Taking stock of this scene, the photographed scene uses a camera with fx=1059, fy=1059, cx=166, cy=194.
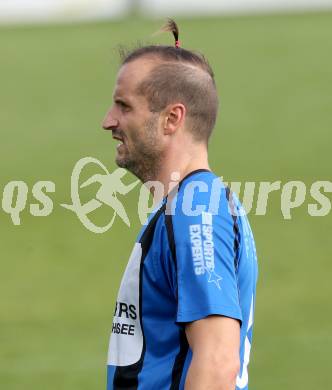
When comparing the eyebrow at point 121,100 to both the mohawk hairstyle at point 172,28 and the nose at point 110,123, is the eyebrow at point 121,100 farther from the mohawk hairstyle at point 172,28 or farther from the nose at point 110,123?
the mohawk hairstyle at point 172,28

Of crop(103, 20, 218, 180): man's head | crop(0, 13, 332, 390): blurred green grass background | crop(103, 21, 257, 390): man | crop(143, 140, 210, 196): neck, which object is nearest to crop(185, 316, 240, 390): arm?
crop(103, 21, 257, 390): man

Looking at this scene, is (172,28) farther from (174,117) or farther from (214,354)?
(214,354)

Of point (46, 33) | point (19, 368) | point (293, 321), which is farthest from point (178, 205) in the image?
point (46, 33)

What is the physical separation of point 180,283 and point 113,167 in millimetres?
14694

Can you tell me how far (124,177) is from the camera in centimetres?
1717

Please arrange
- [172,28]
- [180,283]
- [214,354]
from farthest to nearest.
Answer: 1. [172,28]
2. [180,283]
3. [214,354]

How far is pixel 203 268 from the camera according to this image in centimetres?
356

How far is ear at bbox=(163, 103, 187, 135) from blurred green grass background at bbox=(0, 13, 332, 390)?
1160 mm

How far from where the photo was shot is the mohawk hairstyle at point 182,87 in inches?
156

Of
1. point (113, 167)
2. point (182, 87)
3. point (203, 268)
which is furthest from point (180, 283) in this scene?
point (113, 167)

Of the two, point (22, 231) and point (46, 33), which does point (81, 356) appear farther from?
point (46, 33)

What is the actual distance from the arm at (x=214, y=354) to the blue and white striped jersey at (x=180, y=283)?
37 mm

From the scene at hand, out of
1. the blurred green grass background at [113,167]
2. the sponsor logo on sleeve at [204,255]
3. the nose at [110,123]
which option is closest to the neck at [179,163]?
the nose at [110,123]

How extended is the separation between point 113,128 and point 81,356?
21.2ft
